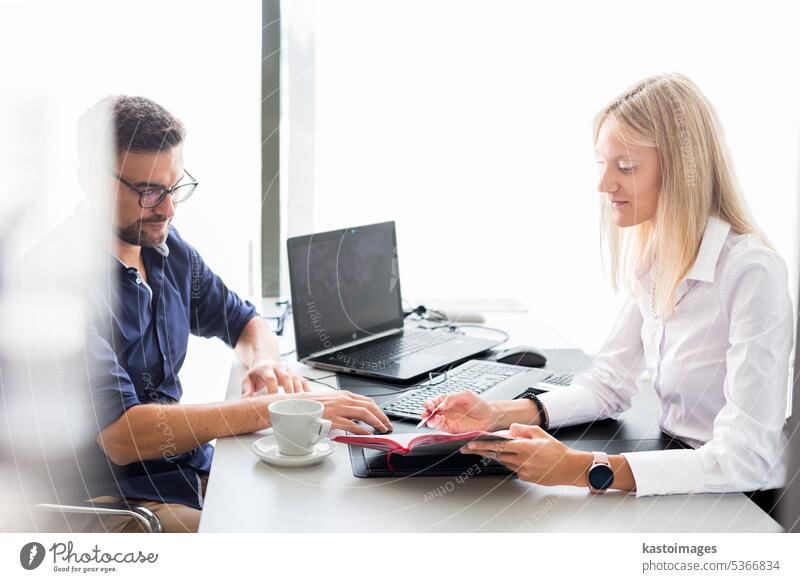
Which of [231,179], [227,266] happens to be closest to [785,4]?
[231,179]

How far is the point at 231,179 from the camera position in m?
1.19

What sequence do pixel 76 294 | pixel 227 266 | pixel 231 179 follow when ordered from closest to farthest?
pixel 76 294 → pixel 231 179 → pixel 227 266

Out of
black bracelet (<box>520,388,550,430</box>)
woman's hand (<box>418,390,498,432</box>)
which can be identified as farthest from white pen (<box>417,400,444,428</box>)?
black bracelet (<box>520,388,550,430</box>)

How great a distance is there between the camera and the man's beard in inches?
39.9

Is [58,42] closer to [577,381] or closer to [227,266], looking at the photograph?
[227,266]

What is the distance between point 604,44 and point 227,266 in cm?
66

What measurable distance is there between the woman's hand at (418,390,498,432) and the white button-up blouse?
84 millimetres

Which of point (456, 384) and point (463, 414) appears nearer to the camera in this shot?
point (463, 414)

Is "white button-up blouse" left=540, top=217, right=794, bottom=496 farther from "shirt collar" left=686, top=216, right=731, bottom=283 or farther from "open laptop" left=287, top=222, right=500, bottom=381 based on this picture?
"open laptop" left=287, top=222, right=500, bottom=381

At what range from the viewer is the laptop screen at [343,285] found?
123 centimetres

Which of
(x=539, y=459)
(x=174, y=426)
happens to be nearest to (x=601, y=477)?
(x=539, y=459)

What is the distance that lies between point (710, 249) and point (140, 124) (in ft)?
2.23

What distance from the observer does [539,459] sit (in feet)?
2.55
